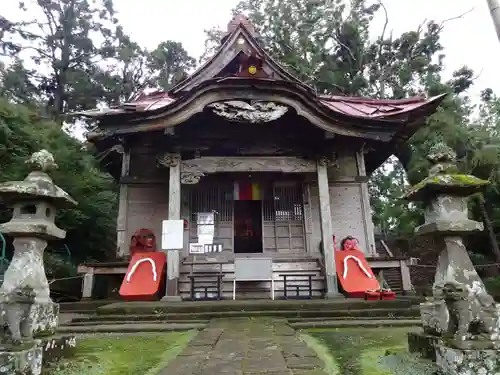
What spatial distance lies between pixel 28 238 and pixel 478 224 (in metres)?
4.10

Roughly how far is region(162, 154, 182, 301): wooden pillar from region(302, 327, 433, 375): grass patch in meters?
3.26

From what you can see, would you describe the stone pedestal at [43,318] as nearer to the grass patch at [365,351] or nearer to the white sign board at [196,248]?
the grass patch at [365,351]

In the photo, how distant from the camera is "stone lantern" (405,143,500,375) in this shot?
2.69 m

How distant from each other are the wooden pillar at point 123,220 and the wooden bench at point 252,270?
3313 mm

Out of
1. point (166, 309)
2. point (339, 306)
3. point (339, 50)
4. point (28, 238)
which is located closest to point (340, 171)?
point (339, 306)

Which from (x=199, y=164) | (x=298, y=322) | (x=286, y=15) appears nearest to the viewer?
(x=298, y=322)

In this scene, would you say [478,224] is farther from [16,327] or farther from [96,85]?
[96,85]

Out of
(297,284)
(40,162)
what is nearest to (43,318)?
(40,162)

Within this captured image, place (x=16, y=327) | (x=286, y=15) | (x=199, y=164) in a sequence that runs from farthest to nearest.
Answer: (x=286, y=15)
(x=199, y=164)
(x=16, y=327)

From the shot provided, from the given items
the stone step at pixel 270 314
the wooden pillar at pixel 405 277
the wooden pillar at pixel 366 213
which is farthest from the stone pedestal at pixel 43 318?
the wooden pillar at pixel 366 213

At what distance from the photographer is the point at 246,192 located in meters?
9.84

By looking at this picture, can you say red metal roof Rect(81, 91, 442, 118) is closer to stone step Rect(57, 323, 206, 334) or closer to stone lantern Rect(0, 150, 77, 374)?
stone step Rect(57, 323, 206, 334)

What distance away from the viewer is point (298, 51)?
23594 millimetres

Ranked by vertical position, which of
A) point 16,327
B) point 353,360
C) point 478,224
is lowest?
point 353,360
